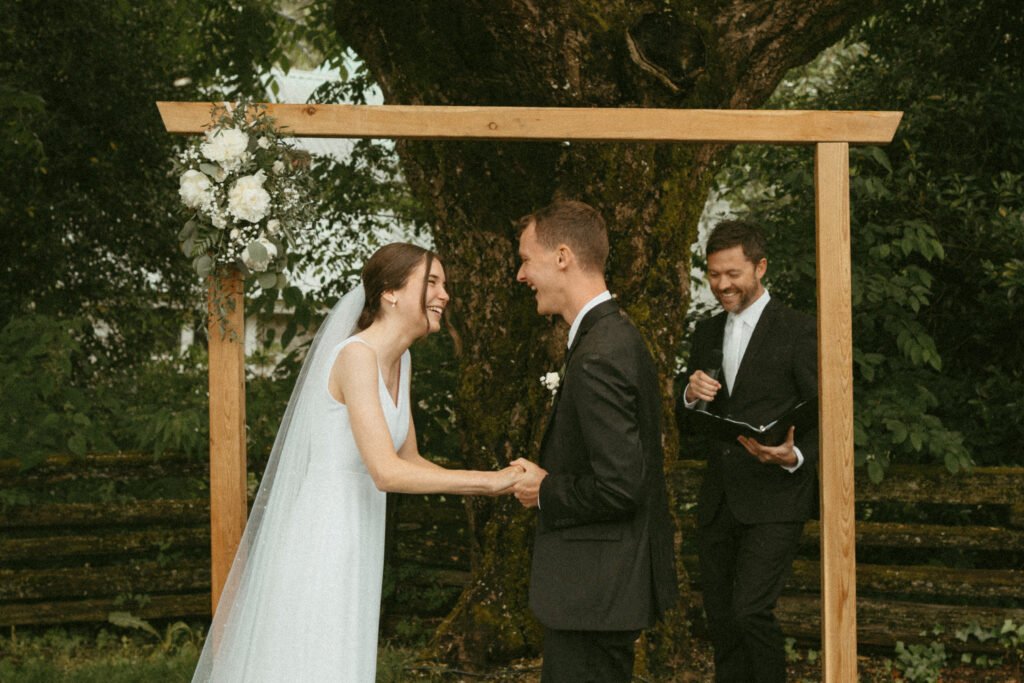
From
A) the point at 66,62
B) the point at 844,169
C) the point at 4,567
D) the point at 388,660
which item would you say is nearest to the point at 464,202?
the point at 844,169

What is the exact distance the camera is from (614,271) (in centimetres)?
504

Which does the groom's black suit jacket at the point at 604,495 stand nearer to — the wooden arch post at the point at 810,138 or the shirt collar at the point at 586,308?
the shirt collar at the point at 586,308

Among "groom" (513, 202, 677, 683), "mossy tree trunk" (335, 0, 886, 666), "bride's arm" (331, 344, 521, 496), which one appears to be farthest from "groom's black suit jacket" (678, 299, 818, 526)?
"bride's arm" (331, 344, 521, 496)

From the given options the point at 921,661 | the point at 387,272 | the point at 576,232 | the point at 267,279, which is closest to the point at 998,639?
the point at 921,661

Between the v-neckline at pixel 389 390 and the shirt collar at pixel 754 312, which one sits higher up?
the shirt collar at pixel 754 312

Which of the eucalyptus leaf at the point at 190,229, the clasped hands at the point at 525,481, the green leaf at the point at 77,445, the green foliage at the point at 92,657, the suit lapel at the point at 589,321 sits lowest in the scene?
the green foliage at the point at 92,657

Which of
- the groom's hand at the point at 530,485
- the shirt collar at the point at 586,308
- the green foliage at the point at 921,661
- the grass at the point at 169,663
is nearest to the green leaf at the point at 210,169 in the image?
the shirt collar at the point at 586,308

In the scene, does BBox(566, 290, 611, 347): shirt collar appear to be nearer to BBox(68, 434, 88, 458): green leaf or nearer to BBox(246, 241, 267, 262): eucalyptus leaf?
BBox(246, 241, 267, 262): eucalyptus leaf

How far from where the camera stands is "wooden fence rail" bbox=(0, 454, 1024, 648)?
18.9ft

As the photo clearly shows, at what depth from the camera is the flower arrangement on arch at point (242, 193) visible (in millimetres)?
3549

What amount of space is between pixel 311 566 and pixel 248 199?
135 cm

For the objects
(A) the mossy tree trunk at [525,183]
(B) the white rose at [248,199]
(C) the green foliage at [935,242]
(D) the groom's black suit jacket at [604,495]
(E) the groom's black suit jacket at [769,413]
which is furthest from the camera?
(C) the green foliage at [935,242]

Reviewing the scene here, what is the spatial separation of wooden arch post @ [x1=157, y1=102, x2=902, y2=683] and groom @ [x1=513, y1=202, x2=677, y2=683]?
0.60m

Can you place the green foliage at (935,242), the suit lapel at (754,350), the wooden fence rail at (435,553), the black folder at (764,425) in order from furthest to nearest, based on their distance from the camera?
the wooden fence rail at (435,553)
the green foliage at (935,242)
the suit lapel at (754,350)
the black folder at (764,425)
